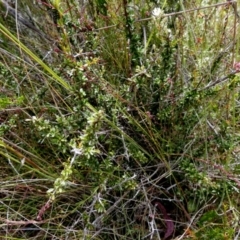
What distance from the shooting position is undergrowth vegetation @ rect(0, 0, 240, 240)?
1.02 m

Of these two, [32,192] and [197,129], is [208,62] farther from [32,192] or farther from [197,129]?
[32,192]

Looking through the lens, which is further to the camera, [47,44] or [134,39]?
[47,44]

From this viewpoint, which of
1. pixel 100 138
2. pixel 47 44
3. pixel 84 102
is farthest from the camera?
pixel 47 44

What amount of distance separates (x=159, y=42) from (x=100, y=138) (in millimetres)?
303

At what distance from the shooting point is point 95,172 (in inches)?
39.8

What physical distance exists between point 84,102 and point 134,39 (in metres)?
0.20

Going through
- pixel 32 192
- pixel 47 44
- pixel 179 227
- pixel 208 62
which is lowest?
pixel 179 227

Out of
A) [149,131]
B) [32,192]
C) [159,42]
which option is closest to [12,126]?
[32,192]

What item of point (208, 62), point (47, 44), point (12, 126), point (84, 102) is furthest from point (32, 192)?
point (208, 62)

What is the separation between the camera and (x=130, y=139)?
1.03 meters

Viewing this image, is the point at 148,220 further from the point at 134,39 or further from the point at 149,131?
the point at 134,39

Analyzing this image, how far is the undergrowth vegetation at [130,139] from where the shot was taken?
40.1 inches

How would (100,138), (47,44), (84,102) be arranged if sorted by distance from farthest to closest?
(47,44), (100,138), (84,102)

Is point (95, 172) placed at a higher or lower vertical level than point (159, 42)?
lower
